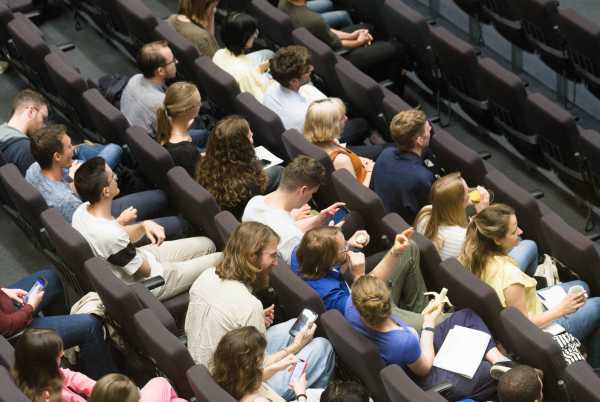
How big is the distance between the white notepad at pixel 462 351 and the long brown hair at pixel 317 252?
19.3 inches

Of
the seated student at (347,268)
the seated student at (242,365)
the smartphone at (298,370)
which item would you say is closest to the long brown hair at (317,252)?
the seated student at (347,268)

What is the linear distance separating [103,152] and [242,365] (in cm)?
177

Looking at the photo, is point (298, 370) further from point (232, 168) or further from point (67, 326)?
point (232, 168)

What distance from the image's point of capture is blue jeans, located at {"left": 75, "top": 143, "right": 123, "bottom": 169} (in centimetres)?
486

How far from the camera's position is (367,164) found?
5039mm

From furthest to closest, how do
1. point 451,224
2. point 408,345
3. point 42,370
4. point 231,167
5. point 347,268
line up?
1. point 231,167
2. point 451,224
3. point 347,268
4. point 408,345
5. point 42,370

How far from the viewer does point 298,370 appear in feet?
12.1

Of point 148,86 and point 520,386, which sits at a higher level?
point 520,386

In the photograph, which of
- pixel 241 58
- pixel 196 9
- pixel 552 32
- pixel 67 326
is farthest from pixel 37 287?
pixel 552 32

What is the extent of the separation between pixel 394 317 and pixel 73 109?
7.48 ft

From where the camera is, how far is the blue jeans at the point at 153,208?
4.62m

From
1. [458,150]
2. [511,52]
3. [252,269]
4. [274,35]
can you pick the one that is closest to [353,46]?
[274,35]

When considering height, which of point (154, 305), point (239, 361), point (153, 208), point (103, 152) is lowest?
point (153, 208)

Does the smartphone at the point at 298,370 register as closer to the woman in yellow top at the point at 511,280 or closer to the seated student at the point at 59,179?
the woman in yellow top at the point at 511,280
